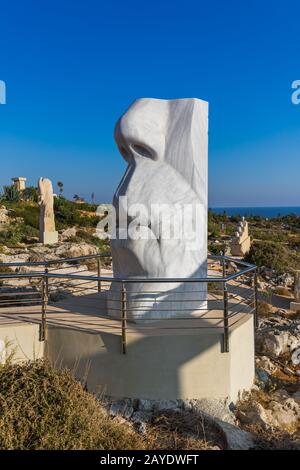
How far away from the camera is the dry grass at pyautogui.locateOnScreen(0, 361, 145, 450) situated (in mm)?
3082

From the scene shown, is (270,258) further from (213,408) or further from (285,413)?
(213,408)

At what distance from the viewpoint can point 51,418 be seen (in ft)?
10.8

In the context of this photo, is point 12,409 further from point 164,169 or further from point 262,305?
point 262,305

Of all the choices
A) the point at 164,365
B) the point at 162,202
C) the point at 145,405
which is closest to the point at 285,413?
the point at 164,365

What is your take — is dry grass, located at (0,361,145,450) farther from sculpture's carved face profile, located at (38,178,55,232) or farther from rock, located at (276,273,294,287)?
sculpture's carved face profile, located at (38,178,55,232)

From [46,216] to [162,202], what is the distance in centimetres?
1487

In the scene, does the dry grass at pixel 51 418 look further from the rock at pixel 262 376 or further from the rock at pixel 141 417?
the rock at pixel 262 376

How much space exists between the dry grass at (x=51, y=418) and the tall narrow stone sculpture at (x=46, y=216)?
50.6ft

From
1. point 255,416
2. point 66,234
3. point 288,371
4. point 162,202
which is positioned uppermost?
point 162,202

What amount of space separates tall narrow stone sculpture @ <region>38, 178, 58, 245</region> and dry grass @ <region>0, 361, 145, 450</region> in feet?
50.6

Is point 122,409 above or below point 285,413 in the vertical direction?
above

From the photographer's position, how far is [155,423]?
3.99 meters

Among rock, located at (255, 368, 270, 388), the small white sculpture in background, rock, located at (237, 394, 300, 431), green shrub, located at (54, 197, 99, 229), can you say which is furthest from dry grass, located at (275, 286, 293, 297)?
green shrub, located at (54, 197, 99, 229)

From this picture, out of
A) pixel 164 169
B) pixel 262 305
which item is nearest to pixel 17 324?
pixel 164 169
